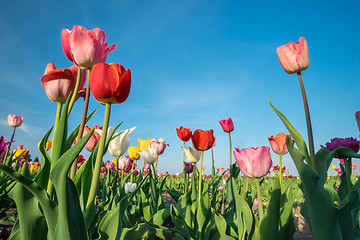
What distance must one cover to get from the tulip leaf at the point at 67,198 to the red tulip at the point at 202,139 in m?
1.29

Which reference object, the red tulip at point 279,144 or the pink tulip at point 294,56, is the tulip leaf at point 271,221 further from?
the red tulip at point 279,144

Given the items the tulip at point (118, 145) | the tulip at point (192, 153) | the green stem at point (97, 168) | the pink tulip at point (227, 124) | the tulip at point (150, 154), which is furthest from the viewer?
the pink tulip at point (227, 124)

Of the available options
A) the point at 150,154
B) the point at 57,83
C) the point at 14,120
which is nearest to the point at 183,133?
the point at 150,154

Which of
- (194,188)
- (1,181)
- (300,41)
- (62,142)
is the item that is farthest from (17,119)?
(300,41)

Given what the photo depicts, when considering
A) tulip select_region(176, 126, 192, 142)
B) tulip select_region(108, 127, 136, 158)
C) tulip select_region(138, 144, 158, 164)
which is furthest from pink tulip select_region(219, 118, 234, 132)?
tulip select_region(108, 127, 136, 158)

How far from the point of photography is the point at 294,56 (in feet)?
4.35

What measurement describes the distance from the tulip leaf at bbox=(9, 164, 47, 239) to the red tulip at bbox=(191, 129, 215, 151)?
1307 mm

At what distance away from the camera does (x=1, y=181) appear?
9.90ft

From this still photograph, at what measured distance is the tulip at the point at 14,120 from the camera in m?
4.43

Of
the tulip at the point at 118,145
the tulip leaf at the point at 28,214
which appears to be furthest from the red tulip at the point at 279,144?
the tulip leaf at the point at 28,214

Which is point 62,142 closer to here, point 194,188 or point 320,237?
point 320,237

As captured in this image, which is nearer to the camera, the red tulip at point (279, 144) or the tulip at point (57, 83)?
the tulip at point (57, 83)

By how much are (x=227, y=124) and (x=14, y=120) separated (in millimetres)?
3872

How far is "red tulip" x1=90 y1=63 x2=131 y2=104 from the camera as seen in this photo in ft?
3.56
